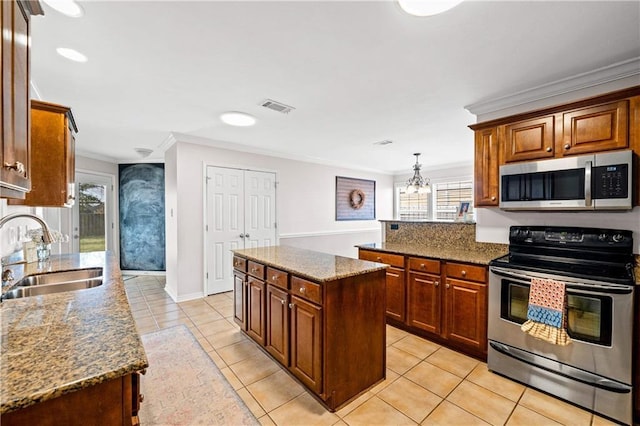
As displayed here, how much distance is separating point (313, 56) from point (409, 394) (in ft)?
8.44

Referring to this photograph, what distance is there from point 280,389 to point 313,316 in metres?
0.72

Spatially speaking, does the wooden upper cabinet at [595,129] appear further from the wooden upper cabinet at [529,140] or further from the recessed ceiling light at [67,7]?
the recessed ceiling light at [67,7]

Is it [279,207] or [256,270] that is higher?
[279,207]

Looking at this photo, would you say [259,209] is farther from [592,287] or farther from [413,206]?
[413,206]

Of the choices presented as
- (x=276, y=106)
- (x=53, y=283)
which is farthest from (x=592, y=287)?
(x=53, y=283)

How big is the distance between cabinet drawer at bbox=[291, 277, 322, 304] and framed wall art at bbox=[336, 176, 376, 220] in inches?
177

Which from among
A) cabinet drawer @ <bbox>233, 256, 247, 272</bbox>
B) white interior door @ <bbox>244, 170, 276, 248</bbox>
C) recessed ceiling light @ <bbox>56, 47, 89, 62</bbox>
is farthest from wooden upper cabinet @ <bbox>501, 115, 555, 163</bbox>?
white interior door @ <bbox>244, 170, 276, 248</bbox>

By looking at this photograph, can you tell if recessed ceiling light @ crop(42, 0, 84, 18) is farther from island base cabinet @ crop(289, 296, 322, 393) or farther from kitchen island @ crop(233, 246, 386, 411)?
island base cabinet @ crop(289, 296, 322, 393)

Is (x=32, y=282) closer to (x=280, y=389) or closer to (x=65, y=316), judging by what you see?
(x=65, y=316)

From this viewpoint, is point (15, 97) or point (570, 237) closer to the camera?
point (15, 97)

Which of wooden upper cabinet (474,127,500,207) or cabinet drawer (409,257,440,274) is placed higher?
wooden upper cabinet (474,127,500,207)

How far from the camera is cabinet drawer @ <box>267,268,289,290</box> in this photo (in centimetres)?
220

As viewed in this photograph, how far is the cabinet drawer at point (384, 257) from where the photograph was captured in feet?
10.0

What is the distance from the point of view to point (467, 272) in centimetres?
254
